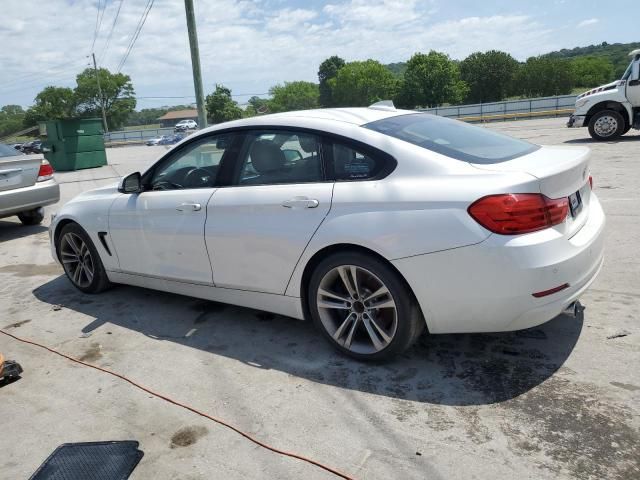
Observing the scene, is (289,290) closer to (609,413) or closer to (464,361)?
(464,361)

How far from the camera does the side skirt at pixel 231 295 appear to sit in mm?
3537

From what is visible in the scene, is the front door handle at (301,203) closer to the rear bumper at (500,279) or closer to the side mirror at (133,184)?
the rear bumper at (500,279)

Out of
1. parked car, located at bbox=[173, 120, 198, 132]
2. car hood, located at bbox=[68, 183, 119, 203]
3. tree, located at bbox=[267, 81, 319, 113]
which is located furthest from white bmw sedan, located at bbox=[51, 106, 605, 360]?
tree, located at bbox=[267, 81, 319, 113]

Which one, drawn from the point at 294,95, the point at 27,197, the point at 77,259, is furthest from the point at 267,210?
the point at 294,95

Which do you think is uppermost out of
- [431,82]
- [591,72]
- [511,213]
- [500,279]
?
[431,82]

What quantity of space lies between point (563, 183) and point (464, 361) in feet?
3.99

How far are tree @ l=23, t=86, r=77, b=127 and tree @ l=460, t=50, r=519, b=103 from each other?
79.8 meters

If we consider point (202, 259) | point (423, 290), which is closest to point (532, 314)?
point (423, 290)

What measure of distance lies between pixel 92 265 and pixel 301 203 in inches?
105

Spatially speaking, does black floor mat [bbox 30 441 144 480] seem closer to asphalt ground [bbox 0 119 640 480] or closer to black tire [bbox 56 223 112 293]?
asphalt ground [bbox 0 119 640 480]

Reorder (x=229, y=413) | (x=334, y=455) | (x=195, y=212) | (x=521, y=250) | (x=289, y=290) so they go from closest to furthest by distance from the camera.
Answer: (x=334, y=455) → (x=521, y=250) → (x=229, y=413) → (x=289, y=290) → (x=195, y=212)

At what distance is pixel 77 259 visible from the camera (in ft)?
16.7

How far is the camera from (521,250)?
265 cm

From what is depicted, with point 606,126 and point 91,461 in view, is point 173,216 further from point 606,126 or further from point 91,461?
point 606,126
